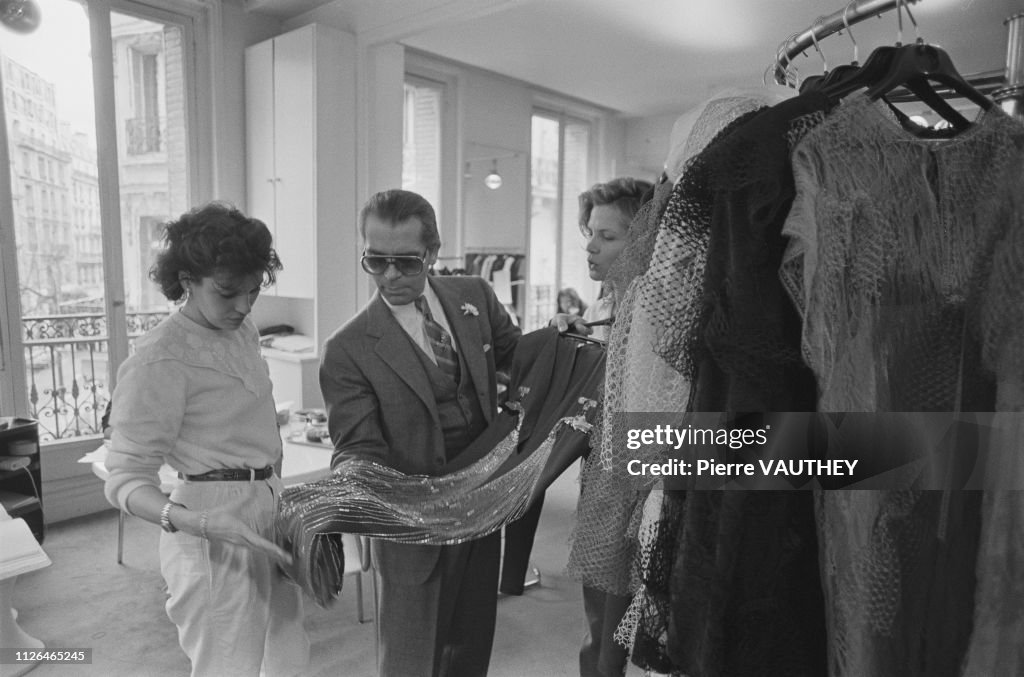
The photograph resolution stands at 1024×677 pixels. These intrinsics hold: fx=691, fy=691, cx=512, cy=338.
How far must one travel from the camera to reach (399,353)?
170 cm

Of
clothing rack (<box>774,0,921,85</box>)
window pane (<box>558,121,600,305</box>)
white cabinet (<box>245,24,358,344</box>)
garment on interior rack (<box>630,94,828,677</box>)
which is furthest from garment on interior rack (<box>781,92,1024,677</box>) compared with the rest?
window pane (<box>558,121,600,305</box>)

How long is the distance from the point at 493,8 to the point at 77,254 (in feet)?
9.56

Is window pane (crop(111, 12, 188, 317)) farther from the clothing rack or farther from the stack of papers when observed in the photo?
the clothing rack

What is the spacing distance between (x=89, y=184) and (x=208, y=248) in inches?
136

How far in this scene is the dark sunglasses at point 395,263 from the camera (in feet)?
5.61

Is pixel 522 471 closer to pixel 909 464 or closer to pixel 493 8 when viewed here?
pixel 909 464

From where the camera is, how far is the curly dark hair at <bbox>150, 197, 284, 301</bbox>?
4.97ft

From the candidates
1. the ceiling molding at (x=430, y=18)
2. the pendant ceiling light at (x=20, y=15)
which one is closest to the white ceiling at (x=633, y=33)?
the ceiling molding at (x=430, y=18)

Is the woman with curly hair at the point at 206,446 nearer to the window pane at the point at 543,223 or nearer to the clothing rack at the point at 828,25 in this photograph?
the clothing rack at the point at 828,25

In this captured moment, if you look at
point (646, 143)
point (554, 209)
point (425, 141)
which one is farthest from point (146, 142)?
point (646, 143)

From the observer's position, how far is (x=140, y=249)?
451 centimetres

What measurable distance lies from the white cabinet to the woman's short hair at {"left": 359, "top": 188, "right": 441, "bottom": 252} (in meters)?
3.11

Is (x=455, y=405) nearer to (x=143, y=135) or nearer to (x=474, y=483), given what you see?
(x=474, y=483)

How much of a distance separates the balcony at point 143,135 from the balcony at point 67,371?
1.09m
